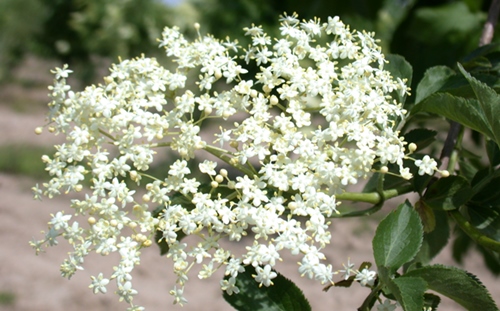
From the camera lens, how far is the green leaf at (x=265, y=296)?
0.97 meters

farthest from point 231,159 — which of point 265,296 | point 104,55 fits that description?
point 104,55

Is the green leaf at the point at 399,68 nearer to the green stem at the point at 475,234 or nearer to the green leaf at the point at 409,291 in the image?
the green stem at the point at 475,234

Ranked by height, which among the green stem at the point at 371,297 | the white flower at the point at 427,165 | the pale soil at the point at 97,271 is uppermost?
the pale soil at the point at 97,271

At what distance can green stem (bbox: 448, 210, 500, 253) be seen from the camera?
3.26 feet

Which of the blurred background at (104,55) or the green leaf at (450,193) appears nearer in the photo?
the green leaf at (450,193)

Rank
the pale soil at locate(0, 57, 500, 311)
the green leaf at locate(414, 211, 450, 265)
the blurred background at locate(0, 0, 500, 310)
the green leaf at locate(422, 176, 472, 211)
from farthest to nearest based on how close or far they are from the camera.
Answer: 1. the pale soil at locate(0, 57, 500, 311)
2. the blurred background at locate(0, 0, 500, 310)
3. the green leaf at locate(414, 211, 450, 265)
4. the green leaf at locate(422, 176, 472, 211)

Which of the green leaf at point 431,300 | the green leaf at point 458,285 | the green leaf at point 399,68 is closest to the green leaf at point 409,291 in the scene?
the green leaf at point 458,285

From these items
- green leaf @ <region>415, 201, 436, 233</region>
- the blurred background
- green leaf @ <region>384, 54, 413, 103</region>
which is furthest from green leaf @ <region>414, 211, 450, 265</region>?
the blurred background

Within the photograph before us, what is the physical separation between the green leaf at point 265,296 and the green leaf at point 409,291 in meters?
0.17

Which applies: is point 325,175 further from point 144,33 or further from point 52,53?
point 52,53

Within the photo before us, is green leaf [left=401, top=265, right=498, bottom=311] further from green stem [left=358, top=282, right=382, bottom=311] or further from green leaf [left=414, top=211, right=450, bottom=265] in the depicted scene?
green leaf [left=414, top=211, right=450, bottom=265]

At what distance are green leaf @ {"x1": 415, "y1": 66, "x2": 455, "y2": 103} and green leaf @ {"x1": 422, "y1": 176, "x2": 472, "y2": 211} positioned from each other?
18 cm

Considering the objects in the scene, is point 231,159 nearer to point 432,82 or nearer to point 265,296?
point 265,296

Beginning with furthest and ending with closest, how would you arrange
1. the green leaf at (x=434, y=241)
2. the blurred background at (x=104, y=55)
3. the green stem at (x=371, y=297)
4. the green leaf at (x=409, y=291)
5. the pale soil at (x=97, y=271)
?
1. the pale soil at (x=97, y=271)
2. the blurred background at (x=104, y=55)
3. the green leaf at (x=434, y=241)
4. the green stem at (x=371, y=297)
5. the green leaf at (x=409, y=291)
